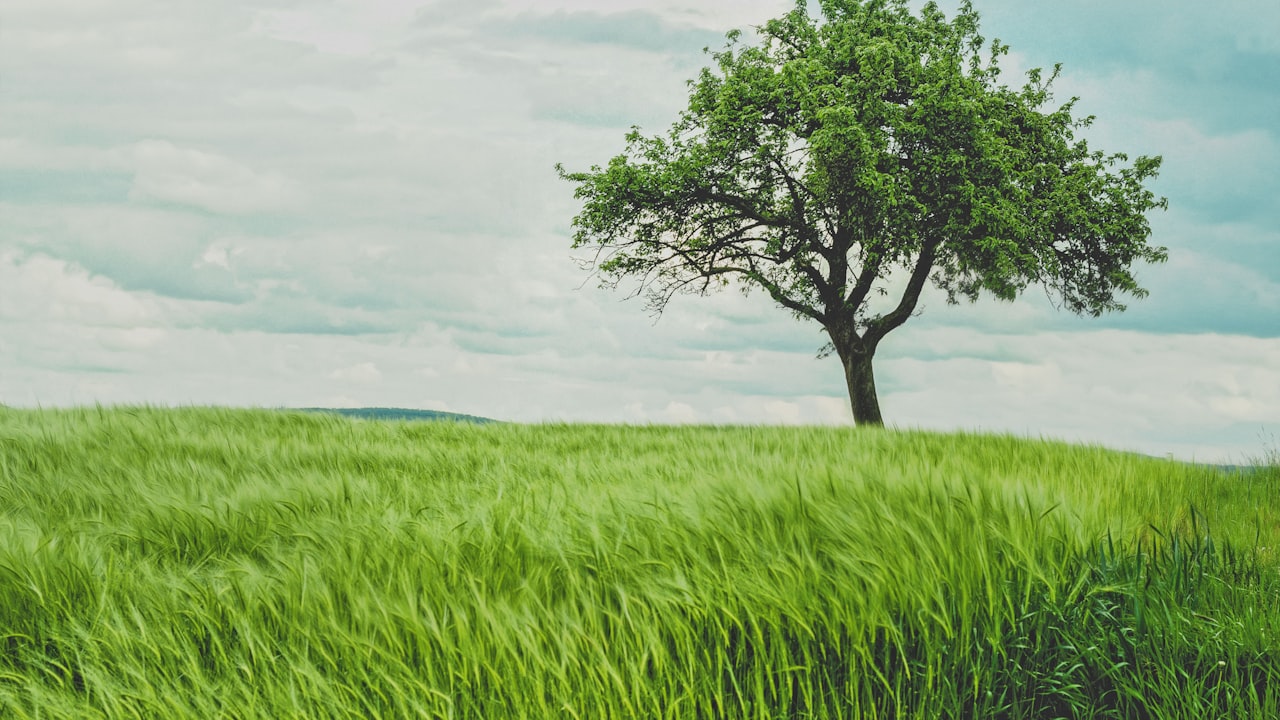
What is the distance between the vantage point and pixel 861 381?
20.1m

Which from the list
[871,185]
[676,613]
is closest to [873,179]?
[871,185]

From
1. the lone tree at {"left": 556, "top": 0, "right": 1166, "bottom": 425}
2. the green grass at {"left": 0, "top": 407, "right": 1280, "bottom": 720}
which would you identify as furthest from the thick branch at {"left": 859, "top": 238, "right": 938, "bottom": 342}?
the green grass at {"left": 0, "top": 407, "right": 1280, "bottom": 720}

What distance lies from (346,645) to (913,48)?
20.0 m

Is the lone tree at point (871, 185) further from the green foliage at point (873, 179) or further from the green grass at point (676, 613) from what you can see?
the green grass at point (676, 613)

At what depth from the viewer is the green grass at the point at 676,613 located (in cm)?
283

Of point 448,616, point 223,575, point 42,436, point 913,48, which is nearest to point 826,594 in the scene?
point 448,616

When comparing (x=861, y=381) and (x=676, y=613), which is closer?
(x=676, y=613)

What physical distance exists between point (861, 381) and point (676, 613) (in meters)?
17.9

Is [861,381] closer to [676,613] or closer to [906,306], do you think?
[906,306]

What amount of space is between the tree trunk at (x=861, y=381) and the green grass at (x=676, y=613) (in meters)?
16.0

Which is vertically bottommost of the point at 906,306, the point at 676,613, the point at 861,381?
the point at 676,613

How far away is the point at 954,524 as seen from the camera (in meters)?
3.61

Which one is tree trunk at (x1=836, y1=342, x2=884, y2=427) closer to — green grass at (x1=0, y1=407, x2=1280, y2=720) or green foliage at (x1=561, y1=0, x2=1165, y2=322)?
green foliage at (x1=561, y1=0, x2=1165, y2=322)

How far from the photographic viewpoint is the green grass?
112 inches
